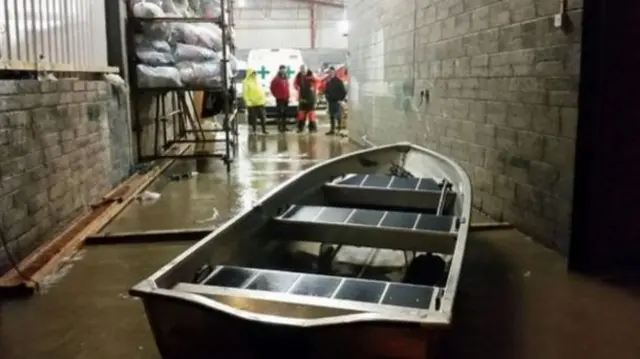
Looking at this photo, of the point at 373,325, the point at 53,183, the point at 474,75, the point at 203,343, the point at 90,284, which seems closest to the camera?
the point at 373,325

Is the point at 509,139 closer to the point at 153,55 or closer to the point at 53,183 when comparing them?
the point at 53,183

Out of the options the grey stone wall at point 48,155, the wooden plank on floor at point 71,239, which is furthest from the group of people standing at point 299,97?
the grey stone wall at point 48,155

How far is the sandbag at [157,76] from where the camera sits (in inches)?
336

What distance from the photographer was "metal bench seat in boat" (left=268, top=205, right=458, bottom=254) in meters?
3.72

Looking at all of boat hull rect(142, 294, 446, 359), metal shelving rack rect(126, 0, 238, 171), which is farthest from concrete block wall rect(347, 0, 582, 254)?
boat hull rect(142, 294, 446, 359)

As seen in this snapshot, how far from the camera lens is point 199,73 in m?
8.84

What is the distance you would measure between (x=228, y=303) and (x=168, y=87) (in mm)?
6532

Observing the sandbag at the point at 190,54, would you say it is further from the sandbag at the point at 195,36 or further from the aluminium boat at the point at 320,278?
the aluminium boat at the point at 320,278

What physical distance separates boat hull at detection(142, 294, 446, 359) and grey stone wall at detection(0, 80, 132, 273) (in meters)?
2.11

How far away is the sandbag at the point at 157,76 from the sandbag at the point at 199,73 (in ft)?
0.30

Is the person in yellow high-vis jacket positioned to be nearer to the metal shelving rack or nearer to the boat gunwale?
the metal shelving rack

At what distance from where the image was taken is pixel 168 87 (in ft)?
28.6

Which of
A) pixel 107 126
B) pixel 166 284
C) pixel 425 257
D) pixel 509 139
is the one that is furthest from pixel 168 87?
pixel 166 284

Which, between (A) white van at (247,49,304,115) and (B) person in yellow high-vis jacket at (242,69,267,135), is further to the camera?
(A) white van at (247,49,304,115)
